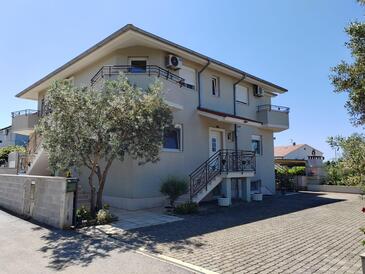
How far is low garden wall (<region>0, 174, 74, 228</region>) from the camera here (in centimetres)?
1030

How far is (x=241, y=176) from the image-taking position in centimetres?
1666

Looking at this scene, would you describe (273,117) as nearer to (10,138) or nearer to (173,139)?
(173,139)

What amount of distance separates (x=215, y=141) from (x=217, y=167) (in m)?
2.98

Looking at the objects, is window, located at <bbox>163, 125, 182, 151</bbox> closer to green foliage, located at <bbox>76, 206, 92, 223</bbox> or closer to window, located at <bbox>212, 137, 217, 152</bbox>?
window, located at <bbox>212, 137, 217, 152</bbox>

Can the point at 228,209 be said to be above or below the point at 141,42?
below

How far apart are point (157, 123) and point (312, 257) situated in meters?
6.55

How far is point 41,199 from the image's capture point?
11.7m

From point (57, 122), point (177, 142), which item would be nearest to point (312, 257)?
point (57, 122)

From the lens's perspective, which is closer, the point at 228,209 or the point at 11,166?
the point at 228,209

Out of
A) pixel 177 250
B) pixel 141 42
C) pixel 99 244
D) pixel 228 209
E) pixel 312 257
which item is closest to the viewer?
pixel 312 257

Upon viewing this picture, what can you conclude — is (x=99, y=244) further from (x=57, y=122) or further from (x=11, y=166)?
(x=11, y=166)

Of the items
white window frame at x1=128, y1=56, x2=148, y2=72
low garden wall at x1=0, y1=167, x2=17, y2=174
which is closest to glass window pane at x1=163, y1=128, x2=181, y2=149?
white window frame at x1=128, y1=56, x2=148, y2=72

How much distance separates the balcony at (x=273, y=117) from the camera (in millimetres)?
22047

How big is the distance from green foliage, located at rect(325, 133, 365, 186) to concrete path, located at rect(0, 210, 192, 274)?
3.39m
